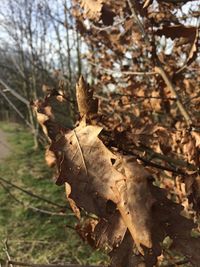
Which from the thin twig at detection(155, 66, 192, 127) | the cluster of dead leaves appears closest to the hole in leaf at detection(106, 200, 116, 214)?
the cluster of dead leaves

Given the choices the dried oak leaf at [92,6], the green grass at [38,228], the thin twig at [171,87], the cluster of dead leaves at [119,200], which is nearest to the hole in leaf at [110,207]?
the cluster of dead leaves at [119,200]

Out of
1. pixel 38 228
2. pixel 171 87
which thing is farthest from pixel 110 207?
pixel 38 228

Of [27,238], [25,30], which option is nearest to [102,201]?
[27,238]

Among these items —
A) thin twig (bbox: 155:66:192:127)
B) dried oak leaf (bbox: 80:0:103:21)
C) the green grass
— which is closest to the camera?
dried oak leaf (bbox: 80:0:103:21)

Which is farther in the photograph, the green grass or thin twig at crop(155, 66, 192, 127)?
the green grass

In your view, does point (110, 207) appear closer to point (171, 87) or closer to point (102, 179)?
point (102, 179)

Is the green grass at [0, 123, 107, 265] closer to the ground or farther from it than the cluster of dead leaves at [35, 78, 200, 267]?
closer to the ground

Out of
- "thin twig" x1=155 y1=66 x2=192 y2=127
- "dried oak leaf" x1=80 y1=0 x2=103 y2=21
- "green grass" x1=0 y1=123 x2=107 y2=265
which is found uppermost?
"dried oak leaf" x1=80 y1=0 x2=103 y2=21

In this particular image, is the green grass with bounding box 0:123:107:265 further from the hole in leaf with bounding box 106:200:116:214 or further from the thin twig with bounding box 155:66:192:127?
the hole in leaf with bounding box 106:200:116:214
